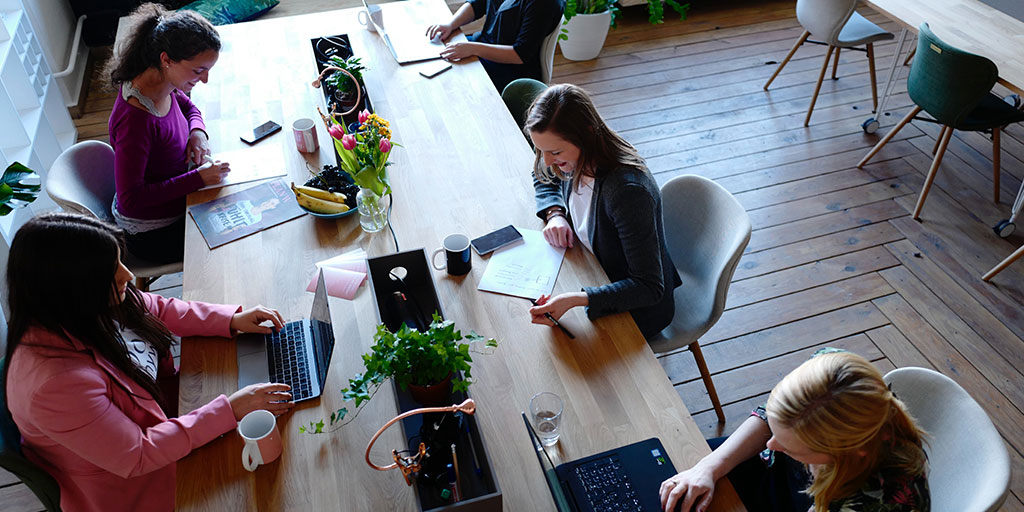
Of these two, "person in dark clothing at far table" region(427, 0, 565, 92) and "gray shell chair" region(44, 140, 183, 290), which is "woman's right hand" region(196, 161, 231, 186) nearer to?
"gray shell chair" region(44, 140, 183, 290)

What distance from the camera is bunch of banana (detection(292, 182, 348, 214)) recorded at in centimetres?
223

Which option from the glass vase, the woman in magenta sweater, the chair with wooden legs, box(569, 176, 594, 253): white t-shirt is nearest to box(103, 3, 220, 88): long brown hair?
the woman in magenta sweater

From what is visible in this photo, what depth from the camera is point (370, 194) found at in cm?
219

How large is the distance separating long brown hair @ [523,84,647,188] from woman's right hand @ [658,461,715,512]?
885 millimetres

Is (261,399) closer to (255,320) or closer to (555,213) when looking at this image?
(255,320)

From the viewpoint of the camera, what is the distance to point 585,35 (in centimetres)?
461

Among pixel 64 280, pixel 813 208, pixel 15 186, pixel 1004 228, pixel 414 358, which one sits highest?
pixel 64 280

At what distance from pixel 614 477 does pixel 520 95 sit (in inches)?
71.7

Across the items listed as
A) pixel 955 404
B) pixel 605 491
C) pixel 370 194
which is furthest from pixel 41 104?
pixel 955 404

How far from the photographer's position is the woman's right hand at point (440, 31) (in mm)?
3307

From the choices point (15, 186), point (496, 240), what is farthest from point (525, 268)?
point (15, 186)

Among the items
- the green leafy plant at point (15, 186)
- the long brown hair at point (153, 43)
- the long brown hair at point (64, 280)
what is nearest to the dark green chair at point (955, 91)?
the long brown hair at point (153, 43)

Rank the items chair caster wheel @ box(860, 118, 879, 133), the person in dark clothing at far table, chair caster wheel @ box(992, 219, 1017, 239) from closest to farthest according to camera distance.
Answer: the person in dark clothing at far table, chair caster wheel @ box(992, 219, 1017, 239), chair caster wheel @ box(860, 118, 879, 133)

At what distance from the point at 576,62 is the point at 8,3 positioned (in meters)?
3.35
